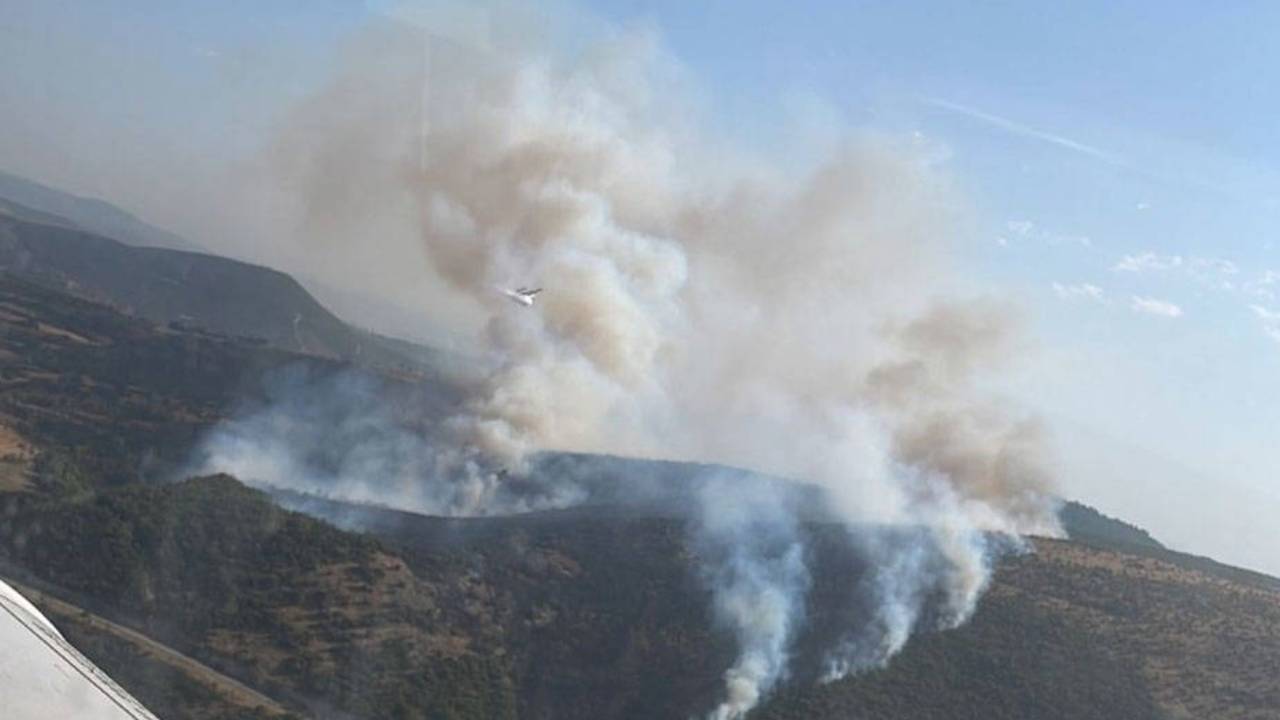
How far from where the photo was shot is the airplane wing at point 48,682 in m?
21.6

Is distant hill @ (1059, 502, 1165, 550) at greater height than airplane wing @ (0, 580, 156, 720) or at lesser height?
greater

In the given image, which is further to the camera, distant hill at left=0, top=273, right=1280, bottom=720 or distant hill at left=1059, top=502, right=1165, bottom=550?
distant hill at left=1059, top=502, right=1165, bottom=550

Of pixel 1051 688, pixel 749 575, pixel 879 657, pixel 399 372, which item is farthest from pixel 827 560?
pixel 399 372

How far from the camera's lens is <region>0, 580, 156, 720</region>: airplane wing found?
21562 mm

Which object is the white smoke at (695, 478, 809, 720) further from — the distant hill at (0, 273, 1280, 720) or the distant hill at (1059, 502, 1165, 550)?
the distant hill at (1059, 502, 1165, 550)

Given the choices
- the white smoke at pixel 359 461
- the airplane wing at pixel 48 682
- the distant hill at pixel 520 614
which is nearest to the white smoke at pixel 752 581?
the distant hill at pixel 520 614

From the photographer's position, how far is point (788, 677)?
279 feet

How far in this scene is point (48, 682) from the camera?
896 inches

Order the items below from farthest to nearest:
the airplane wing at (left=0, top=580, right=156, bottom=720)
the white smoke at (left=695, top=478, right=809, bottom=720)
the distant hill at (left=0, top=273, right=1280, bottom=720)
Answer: the white smoke at (left=695, top=478, right=809, bottom=720) → the distant hill at (left=0, top=273, right=1280, bottom=720) → the airplane wing at (left=0, top=580, right=156, bottom=720)

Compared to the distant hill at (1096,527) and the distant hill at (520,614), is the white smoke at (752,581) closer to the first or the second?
the distant hill at (520,614)

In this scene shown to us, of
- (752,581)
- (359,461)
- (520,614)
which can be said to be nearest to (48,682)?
(520,614)

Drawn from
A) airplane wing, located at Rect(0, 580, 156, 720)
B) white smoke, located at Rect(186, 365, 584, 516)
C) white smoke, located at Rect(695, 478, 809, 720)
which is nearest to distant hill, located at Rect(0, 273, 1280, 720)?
white smoke, located at Rect(695, 478, 809, 720)

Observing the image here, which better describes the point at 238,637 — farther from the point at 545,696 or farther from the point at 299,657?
the point at 545,696

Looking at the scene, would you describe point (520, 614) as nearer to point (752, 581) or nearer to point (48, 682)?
point (752, 581)
